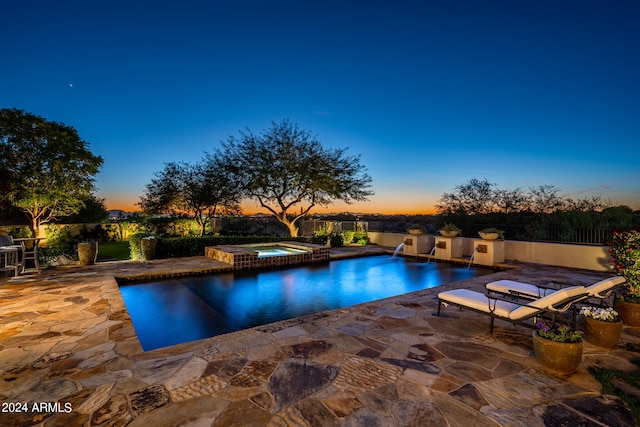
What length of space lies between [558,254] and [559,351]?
8.17 metres

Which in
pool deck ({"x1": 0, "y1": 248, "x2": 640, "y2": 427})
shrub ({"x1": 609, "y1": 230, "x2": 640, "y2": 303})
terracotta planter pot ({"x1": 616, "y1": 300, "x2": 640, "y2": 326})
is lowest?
pool deck ({"x1": 0, "y1": 248, "x2": 640, "y2": 427})

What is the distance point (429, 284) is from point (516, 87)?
8.24 metres

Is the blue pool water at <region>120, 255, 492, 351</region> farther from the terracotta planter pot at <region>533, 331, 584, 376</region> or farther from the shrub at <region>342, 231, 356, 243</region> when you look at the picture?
the shrub at <region>342, 231, 356, 243</region>

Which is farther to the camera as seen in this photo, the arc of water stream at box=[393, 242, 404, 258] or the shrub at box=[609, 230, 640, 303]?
the arc of water stream at box=[393, 242, 404, 258]

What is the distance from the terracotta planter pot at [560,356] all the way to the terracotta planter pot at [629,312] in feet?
7.60

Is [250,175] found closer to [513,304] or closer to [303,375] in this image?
[513,304]

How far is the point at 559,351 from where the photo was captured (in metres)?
2.66

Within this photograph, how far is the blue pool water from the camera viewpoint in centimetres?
473

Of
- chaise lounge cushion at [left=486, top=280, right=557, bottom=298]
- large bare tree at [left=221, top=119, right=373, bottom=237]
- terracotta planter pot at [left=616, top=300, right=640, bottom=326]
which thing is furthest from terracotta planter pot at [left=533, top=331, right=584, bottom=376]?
large bare tree at [left=221, top=119, right=373, bottom=237]

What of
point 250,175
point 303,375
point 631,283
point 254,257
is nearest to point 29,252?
point 254,257

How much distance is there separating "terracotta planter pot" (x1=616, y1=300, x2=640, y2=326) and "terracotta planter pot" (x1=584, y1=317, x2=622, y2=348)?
119 centimetres

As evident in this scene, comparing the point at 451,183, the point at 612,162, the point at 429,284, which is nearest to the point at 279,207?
the point at 451,183

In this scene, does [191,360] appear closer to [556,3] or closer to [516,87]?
[556,3]

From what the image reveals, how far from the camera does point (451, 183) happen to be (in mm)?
16297
